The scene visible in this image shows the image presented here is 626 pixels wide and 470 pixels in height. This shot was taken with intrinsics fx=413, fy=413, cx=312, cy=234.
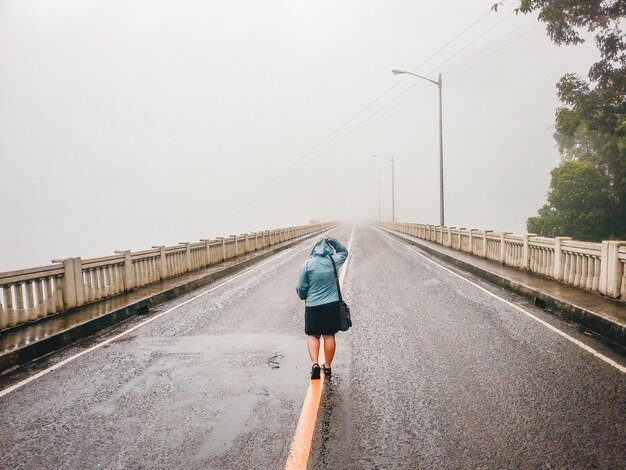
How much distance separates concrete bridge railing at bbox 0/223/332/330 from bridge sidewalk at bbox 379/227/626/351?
29.2 feet

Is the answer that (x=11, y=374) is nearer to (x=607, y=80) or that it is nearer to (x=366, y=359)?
(x=366, y=359)

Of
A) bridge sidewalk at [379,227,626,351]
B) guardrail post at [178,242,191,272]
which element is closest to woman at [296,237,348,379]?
bridge sidewalk at [379,227,626,351]

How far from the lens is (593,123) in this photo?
21.4 m

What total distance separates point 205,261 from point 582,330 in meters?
12.3

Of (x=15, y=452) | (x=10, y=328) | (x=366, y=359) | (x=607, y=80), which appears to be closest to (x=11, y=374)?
(x=10, y=328)

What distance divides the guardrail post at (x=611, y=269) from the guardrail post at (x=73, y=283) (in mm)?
9941

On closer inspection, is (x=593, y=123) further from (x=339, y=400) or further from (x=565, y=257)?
(x=339, y=400)

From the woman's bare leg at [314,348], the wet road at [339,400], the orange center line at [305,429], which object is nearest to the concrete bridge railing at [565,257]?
the wet road at [339,400]

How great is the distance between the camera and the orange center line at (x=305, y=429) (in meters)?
3.01

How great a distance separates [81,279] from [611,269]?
33.0ft

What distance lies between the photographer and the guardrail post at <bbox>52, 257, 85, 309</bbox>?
25.3 ft

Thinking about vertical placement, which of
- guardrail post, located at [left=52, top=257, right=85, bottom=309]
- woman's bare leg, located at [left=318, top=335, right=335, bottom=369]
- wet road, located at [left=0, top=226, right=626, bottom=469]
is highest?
guardrail post, located at [left=52, top=257, right=85, bottom=309]

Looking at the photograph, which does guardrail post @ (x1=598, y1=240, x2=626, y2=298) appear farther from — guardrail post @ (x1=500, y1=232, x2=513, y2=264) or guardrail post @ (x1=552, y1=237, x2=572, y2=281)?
guardrail post @ (x1=500, y1=232, x2=513, y2=264)

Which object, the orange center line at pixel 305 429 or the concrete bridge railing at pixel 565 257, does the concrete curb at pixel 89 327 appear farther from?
the concrete bridge railing at pixel 565 257
